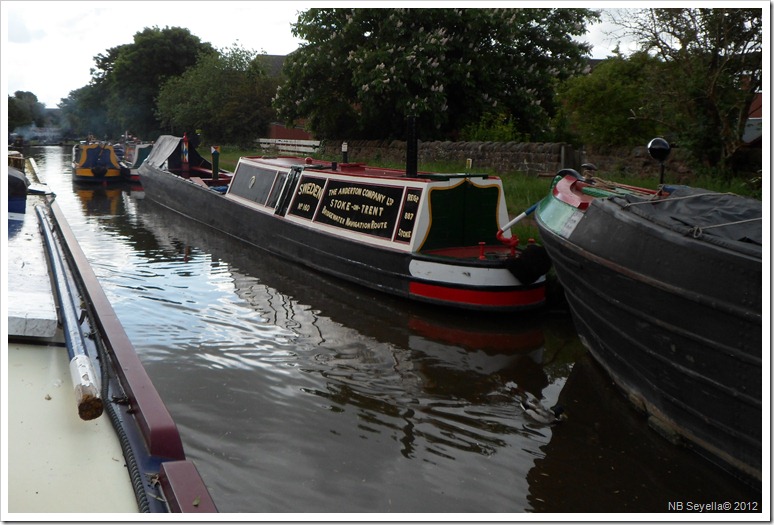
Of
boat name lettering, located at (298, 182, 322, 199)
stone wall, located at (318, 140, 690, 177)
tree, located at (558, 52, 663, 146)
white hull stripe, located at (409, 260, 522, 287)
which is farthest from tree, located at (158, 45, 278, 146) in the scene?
white hull stripe, located at (409, 260, 522, 287)

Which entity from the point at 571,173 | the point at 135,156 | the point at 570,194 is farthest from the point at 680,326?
the point at 135,156

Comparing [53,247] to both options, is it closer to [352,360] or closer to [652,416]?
[352,360]

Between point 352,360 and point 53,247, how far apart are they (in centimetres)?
324

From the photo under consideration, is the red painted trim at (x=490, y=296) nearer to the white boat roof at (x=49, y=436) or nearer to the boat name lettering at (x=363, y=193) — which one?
the boat name lettering at (x=363, y=193)

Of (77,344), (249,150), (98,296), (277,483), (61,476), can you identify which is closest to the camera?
(61,476)

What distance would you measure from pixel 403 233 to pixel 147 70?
45.3m

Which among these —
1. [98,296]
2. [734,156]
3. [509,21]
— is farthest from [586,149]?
[98,296]

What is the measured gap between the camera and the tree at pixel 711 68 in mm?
11461

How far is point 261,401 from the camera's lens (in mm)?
5672

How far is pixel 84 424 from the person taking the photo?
3275 millimetres

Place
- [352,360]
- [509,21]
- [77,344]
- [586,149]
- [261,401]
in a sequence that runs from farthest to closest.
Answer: [509,21] < [586,149] < [352,360] < [261,401] < [77,344]

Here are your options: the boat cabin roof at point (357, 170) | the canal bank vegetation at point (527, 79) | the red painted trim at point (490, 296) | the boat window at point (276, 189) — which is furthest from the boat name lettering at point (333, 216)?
the canal bank vegetation at point (527, 79)

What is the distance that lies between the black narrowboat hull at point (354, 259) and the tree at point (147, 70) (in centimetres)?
3744

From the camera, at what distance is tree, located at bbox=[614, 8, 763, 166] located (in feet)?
37.6
